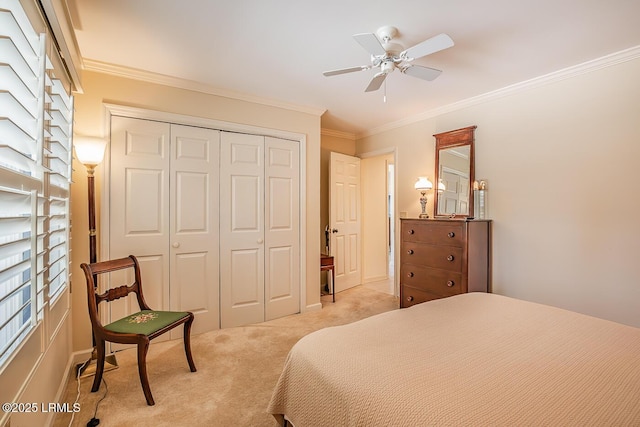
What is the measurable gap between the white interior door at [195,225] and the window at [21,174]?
1.21 metres

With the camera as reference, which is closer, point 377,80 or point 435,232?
point 377,80

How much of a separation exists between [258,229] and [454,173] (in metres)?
2.43

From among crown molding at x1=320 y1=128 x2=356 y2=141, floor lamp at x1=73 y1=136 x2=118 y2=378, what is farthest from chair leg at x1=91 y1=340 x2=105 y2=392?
crown molding at x1=320 y1=128 x2=356 y2=141

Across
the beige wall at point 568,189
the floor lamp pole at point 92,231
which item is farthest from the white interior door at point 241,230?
the beige wall at point 568,189

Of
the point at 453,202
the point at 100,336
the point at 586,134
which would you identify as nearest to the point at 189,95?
the point at 100,336

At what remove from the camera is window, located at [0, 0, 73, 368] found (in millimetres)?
984

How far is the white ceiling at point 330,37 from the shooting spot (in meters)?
1.79

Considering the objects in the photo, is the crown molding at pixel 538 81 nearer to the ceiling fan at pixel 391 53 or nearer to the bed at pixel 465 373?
the ceiling fan at pixel 391 53

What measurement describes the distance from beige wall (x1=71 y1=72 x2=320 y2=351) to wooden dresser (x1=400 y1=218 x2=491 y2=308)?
1156 millimetres

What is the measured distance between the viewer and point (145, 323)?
2049 mm

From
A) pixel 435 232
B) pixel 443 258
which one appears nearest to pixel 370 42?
pixel 435 232

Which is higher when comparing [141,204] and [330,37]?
[330,37]

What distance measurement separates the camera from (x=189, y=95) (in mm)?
2881

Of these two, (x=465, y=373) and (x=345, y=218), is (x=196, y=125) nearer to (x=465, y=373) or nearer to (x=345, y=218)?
(x=345, y=218)
